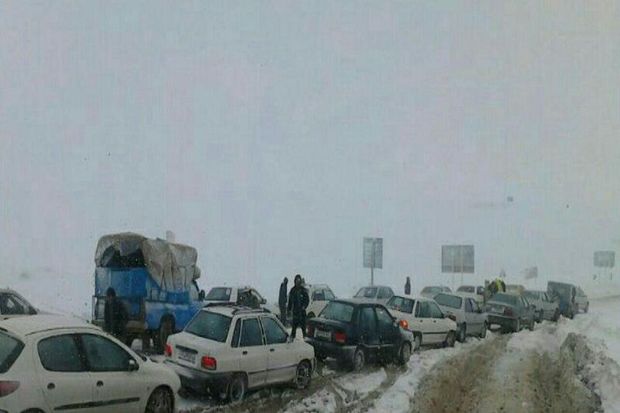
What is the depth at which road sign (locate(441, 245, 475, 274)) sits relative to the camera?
50.1 meters

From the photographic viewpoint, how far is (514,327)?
24062mm

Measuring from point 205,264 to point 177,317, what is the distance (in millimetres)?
65783

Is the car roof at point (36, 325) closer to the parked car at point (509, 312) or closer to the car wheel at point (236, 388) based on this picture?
the car wheel at point (236, 388)

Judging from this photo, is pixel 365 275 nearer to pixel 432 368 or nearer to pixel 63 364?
pixel 432 368

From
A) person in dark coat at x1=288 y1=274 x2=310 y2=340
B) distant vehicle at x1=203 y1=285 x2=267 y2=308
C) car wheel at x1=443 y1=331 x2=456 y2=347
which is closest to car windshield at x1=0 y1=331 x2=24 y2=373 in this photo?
person in dark coat at x1=288 y1=274 x2=310 y2=340

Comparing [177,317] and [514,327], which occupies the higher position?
[177,317]

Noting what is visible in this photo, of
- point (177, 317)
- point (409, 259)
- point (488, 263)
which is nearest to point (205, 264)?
point (409, 259)

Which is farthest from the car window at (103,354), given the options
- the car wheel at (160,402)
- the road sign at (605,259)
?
the road sign at (605,259)

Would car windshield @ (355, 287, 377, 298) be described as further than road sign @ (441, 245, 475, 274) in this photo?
No

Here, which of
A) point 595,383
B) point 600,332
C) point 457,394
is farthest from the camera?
point 600,332

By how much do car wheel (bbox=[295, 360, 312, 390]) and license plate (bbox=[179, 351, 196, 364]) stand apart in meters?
2.35

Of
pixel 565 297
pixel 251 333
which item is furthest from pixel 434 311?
pixel 565 297

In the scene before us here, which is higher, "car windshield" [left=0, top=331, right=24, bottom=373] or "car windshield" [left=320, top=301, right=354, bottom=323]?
"car windshield" [left=0, top=331, right=24, bottom=373]

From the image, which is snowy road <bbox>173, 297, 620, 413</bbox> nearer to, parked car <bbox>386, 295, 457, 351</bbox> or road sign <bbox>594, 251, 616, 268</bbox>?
parked car <bbox>386, 295, 457, 351</bbox>
